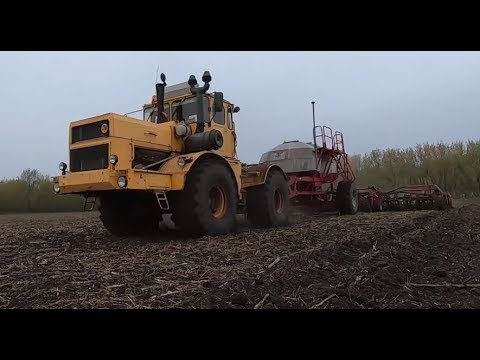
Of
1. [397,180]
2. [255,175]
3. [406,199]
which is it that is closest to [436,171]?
[397,180]

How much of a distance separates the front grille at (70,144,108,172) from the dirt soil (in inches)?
50.7

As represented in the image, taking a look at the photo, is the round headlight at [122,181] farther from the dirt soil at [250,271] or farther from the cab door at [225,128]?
the cab door at [225,128]

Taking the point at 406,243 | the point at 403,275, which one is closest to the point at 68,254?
the point at 403,275

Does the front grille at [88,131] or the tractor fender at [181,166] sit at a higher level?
the front grille at [88,131]

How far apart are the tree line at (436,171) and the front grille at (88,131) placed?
32.8 meters

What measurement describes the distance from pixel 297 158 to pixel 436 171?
30.4m

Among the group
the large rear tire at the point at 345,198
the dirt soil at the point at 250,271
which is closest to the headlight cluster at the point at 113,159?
the dirt soil at the point at 250,271

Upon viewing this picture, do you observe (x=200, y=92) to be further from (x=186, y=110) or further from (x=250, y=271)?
(x=250, y=271)

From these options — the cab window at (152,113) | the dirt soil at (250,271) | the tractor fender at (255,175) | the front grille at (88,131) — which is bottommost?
the dirt soil at (250,271)

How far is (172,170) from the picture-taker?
760cm

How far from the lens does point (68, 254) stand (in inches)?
252

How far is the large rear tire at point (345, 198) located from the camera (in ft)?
46.4

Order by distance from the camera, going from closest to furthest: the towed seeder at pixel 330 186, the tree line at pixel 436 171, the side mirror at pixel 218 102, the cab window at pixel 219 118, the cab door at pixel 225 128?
the side mirror at pixel 218 102 → the cab door at pixel 225 128 → the cab window at pixel 219 118 → the towed seeder at pixel 330 186 → the tree line at pixel 436 171

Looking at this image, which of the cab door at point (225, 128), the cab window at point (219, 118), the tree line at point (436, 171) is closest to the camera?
the cab door at point (225, 128)
